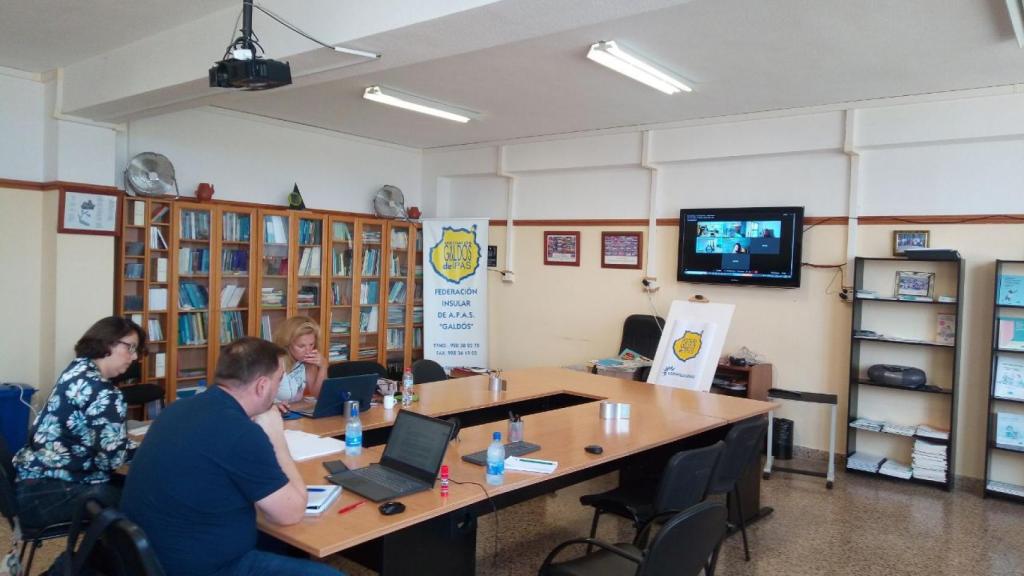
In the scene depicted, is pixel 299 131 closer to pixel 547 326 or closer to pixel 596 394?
pixel 547 326

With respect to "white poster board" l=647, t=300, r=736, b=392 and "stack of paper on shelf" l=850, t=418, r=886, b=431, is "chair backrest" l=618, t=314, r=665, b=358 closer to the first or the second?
"white poster board" l=647, t=300, r=736, b=392

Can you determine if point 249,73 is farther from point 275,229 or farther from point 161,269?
point 275,229

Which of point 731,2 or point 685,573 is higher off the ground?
point 731,2

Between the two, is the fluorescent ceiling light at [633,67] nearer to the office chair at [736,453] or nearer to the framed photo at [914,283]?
the framed photo at [914,283]

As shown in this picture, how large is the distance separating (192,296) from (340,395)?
3223mm

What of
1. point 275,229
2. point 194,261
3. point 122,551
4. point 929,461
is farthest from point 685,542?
point 275,229

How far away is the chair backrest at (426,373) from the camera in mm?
5156

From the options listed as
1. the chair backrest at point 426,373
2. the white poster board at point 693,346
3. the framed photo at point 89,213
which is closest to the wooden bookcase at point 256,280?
the framed photo at point 89,213

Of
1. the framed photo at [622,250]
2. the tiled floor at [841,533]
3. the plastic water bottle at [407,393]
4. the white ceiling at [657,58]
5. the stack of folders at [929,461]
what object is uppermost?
the white ceiling at [657,58]

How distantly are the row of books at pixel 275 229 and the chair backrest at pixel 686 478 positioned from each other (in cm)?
486

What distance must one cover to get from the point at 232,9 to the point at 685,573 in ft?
12.0

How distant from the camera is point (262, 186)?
6.97 meters

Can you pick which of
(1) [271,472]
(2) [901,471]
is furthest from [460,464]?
(2) [901,471]

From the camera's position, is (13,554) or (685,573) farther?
(13,554)
